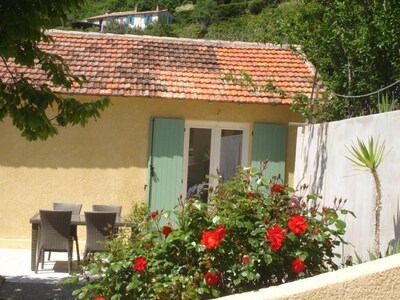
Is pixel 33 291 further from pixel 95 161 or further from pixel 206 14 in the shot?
pixel 206 14

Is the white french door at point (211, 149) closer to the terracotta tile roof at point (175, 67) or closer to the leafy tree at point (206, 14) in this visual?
the terracotta tile roof at point (175, 67)

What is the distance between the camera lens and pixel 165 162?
43.3 feet

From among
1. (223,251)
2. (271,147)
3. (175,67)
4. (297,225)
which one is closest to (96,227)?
(271,147)

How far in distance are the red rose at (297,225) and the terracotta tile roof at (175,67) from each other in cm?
810

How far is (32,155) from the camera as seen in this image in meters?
13.3

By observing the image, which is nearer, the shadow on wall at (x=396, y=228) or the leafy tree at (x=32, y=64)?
the shadow on wall at (x=396, y=228)

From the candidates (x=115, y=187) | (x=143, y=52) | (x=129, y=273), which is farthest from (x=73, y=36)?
(x=129, y=273)

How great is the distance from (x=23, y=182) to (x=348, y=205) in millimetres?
7427

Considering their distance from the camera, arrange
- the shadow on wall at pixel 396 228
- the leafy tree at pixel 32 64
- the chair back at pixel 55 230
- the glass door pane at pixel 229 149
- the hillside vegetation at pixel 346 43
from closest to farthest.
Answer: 1. the shadow on wall at pixel 396 228
2. the leafy tree at pixel 32 64
3. the hillside vegetation at pixel 346 43
4. the chair back at pixel 55 230
5. the glass door pane at pixel 229 149

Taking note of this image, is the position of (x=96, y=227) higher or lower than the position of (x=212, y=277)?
lower

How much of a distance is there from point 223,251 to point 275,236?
381 mm

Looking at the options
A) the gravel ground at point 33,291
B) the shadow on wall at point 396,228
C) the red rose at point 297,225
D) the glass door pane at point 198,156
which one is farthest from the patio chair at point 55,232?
the red rose at point 297,225

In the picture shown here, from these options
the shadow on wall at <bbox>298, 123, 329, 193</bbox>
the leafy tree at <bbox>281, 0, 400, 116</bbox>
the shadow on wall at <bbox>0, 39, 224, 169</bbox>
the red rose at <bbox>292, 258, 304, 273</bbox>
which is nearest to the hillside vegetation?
the leafy tree at <bbox>281, 0, 400, 116</bbox>

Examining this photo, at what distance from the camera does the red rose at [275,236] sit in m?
4.75
